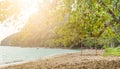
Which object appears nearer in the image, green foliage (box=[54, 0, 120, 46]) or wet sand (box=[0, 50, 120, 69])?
green foliage (box=[54, 0, 120, 46])

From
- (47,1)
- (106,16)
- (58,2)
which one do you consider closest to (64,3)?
(58,2)

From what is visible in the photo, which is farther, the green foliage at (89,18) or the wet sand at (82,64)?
the wet sand at (82,64)

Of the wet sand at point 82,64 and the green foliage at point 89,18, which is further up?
the green foliage at point 89,18

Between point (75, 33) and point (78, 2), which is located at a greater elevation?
point (78, 2)

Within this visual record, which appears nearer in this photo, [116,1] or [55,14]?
[55,14]

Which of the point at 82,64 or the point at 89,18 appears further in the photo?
the point at 82,64

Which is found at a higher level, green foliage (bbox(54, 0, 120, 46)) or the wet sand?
green foliage (bbox(54, 0, 120, 46))

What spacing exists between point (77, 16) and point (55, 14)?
5.39 feet

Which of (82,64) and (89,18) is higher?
(89,18)

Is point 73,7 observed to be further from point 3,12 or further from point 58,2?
point 3,12

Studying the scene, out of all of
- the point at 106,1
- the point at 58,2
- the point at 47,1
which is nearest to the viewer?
the point at 47,1

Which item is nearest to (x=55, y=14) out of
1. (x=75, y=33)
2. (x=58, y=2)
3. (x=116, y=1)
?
(x=58, y=2)

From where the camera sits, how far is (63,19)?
18016 millimetres

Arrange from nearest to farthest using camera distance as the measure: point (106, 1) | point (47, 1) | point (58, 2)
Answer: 1. point (47, 1)
2. point (58, 2)
3. point (106, 1)
